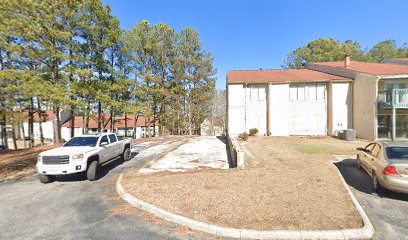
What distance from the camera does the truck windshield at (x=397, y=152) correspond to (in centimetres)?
584

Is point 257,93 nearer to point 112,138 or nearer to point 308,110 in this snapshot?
point 308,110

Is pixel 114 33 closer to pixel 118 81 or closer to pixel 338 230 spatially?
pixel 118 81

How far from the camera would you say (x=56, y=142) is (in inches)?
733

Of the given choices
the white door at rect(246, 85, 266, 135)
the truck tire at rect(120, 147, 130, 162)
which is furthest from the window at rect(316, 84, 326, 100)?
the truck tire at rect(120, 147, 130, 162)

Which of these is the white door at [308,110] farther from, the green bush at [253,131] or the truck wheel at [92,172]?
the truck wheel at [92,172]

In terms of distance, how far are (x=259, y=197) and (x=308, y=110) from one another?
1926 cm

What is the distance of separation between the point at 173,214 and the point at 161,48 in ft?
105

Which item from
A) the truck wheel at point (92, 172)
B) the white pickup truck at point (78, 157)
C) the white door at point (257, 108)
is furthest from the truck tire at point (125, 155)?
the white door at point (257, 108)

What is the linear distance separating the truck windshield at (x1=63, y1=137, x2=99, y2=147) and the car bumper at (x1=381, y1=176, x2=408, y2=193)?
10377 millimetres

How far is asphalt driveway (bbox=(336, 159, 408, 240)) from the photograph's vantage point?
13.0 feet

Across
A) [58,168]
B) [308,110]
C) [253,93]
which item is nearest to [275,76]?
[253,93]

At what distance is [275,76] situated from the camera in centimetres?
2333

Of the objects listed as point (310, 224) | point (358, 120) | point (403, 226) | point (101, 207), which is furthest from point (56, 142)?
point (358, 120)

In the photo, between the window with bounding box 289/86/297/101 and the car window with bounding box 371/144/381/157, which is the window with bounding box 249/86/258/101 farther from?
the car window with bounding box 371/144/381/157
